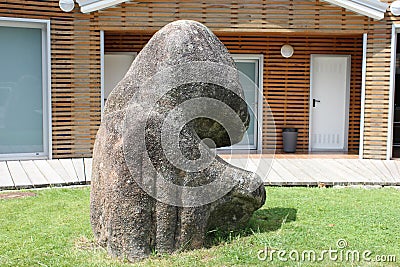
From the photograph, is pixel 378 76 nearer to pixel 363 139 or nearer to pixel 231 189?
pixel 363 139

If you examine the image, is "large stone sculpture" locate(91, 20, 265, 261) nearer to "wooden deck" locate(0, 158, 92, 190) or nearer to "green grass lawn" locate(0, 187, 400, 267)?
"green grass lawn" locate(0, 187, 400, 267)

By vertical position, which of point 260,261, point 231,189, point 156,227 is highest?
point 231,189

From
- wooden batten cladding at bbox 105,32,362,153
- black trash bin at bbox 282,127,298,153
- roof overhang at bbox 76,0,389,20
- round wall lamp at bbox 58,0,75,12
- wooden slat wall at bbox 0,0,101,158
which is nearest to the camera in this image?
round wall lamp at bbox 58,0,75,12

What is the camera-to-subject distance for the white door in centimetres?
1332

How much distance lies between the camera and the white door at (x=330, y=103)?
13.3 meters

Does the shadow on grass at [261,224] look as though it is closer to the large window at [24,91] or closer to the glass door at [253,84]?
the large window at [24,91]

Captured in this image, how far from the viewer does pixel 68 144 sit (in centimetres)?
1089

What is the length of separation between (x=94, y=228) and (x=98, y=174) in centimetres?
59

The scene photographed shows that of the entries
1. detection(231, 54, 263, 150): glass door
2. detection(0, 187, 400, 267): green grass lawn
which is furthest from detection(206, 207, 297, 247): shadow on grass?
detection(231, 54, 263, 150): glass door

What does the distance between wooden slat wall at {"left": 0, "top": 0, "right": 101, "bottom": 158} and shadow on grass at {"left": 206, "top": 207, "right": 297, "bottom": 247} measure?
5711 mm

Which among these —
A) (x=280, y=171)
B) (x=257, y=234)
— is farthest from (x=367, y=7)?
(x=257, y=234)

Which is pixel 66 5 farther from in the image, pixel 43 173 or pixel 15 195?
pixel 15 195

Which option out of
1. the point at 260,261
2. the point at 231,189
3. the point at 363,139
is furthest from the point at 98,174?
the point at 363,139

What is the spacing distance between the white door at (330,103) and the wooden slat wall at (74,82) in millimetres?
5804
